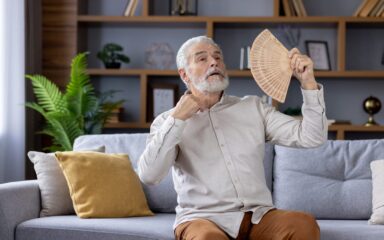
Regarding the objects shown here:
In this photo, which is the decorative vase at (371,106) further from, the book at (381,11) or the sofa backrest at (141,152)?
the sofa backrest at (141,152)

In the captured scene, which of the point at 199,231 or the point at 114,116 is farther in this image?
the point at 114,116

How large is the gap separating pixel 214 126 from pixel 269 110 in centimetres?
22

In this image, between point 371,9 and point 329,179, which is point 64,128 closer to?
point 329,179

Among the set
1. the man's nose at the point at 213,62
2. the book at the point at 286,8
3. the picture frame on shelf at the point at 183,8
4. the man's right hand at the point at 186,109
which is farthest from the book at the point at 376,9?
the man's right hand at the point at 186,109

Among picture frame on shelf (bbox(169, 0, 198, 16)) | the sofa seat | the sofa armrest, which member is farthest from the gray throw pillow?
picture frame on shelf (bbox(169, 0, 198, 16))

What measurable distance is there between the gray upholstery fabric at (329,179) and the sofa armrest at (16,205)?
1092 millimetres

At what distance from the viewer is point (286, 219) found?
256cm

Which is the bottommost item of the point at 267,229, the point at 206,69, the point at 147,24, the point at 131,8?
the point at 267,229

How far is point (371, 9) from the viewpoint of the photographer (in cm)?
522

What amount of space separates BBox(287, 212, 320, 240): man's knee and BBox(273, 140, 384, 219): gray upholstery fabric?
2.63 ft

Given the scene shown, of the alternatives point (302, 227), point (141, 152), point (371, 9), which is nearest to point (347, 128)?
point (371, 9)

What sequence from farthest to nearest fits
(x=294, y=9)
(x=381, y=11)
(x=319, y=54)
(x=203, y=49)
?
(x=319, y=54) → (x=294, y=9) → (x=381, y=11) → (x=203, y=49)

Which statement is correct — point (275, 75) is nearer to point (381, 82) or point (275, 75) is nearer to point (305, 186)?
point (305, 186)

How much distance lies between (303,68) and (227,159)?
1.52 feet
